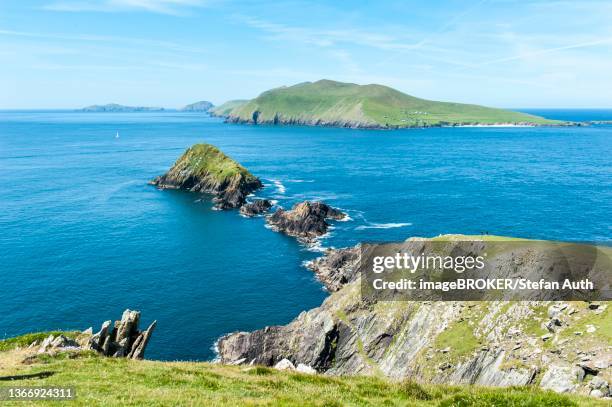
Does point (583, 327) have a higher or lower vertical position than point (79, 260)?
higher

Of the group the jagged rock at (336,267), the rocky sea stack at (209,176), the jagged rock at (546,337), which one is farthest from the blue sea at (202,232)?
the jagged rock at (546,337)

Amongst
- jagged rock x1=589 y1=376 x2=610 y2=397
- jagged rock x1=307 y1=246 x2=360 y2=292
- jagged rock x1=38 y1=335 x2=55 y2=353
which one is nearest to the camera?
jagged rock x1=589 y1=376 x2=610 y2=397

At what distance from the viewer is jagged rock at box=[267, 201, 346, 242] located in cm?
10722

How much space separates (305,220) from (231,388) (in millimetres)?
85119

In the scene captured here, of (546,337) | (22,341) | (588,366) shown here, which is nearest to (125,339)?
(22,341)

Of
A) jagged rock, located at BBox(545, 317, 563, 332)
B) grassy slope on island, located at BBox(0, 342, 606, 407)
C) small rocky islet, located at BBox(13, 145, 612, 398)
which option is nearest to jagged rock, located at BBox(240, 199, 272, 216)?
small rocky islet, located at BBox(13, 145, 612, 398)

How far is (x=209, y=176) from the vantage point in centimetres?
15712

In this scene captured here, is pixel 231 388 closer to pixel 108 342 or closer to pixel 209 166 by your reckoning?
pixel 108 342

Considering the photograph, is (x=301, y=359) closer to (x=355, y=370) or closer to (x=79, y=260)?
(x=355, y=370)

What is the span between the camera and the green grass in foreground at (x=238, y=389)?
816 inches

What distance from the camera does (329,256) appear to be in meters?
89.4

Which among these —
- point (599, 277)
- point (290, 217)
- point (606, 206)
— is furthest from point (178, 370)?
point (606, 206)

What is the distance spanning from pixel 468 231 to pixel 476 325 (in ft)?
210

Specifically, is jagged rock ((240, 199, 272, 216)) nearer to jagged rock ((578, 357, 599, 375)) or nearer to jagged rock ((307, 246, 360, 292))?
jagged rock ((307, 246, 360, 292))
